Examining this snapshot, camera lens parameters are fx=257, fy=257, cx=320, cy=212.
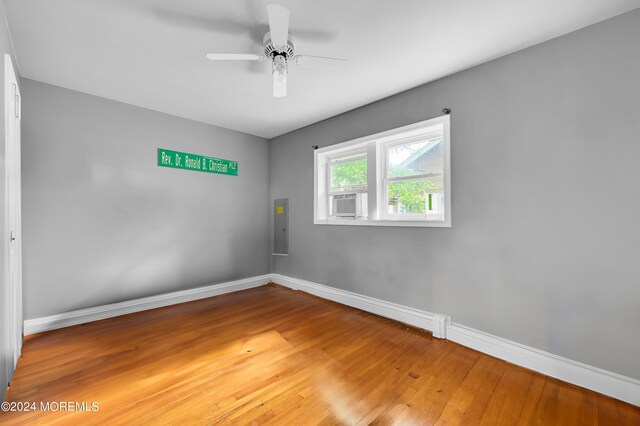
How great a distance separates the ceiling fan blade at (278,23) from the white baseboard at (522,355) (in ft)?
9.24

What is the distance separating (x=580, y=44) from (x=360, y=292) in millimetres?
3086

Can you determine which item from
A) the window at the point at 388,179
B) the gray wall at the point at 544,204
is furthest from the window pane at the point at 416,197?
the gray wall at the point at 544,204

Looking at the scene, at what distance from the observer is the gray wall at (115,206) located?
8.89 feet

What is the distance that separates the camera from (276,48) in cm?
195

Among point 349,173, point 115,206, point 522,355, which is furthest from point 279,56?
point 522,355

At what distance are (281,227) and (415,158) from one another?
8.37 feet

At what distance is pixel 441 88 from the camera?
8.77ft

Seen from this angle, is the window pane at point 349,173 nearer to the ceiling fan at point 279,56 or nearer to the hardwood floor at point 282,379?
the ceiling fan at point 279,56

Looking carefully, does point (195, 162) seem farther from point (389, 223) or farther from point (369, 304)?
point (369, 304)

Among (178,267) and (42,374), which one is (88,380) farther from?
(178,267)

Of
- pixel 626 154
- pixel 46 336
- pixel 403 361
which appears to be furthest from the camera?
pixel 46 336

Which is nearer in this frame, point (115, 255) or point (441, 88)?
point (441, 88)

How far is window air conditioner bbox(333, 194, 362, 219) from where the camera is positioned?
3588 millimetres

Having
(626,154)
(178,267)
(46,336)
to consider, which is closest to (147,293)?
(178,267)
